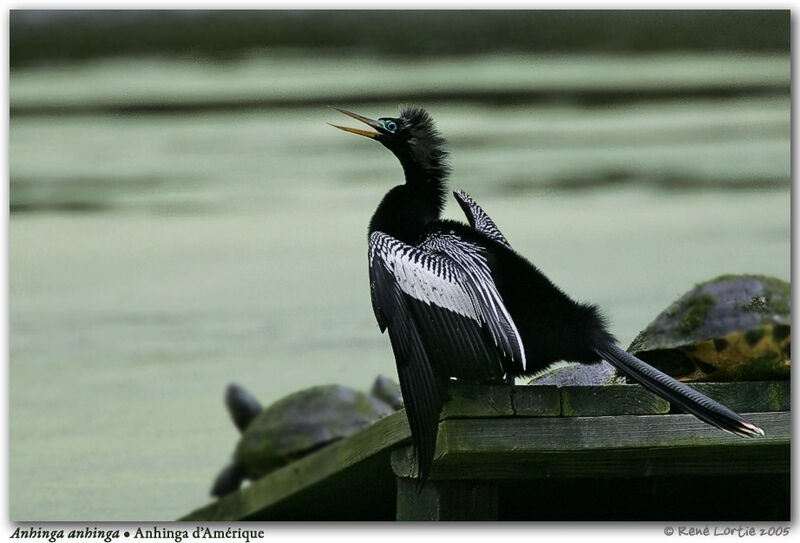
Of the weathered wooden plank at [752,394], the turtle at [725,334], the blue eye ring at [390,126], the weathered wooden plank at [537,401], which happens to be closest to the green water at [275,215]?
the turtle at [725,334]

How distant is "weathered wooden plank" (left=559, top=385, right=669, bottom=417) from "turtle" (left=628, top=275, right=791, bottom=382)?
24cm

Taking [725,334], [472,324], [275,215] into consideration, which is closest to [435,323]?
[472,324]

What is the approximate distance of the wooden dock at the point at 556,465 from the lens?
8.53 ft

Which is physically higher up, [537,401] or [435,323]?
[435,323]

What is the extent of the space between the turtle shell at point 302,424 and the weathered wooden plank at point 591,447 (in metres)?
1.87

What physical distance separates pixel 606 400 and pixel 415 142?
2.76 feet

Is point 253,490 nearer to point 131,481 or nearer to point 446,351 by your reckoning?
point 131,481

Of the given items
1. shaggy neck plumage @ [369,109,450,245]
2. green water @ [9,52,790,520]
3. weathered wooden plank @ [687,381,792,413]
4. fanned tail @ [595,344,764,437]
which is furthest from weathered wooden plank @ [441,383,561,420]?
green water @ [9,52,790,520]

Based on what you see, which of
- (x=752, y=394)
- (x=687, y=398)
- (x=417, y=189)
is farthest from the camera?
(x=417, y=189)

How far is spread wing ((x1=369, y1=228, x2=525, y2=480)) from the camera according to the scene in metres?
2.51

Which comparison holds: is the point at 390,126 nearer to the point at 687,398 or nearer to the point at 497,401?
the point at 497,401

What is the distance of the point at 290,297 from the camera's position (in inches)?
168

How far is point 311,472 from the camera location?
131 inches

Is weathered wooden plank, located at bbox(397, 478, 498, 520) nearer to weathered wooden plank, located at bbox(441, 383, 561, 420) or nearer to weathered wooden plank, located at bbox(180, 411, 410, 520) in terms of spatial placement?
weathered wooden plank, located at bbox(180, 411, 410, 520)
